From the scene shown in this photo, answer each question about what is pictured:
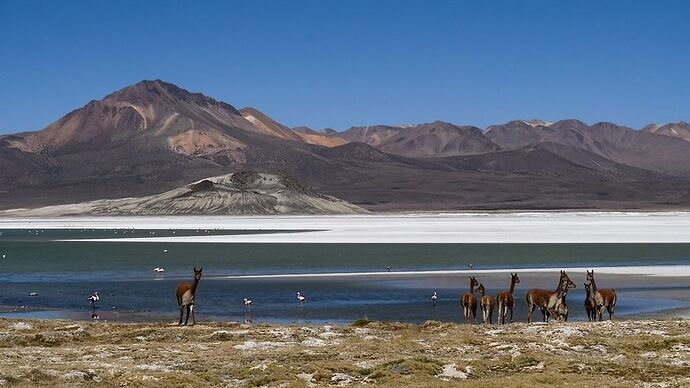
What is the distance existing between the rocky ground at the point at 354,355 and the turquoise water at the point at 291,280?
618 cm

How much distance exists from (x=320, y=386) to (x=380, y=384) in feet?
2.96

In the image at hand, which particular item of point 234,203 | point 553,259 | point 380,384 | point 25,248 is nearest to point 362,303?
point 380,384

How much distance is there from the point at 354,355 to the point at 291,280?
22.7 m

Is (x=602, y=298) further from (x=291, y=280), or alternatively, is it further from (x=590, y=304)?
(x=291, y=280)

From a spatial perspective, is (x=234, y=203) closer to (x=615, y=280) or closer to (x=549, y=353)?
(x=615, y=280)

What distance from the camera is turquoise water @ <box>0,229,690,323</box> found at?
96.6ft

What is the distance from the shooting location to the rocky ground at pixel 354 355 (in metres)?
15.7

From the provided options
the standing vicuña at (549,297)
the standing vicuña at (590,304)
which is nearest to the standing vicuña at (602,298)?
the standing vicuña at (590,304)

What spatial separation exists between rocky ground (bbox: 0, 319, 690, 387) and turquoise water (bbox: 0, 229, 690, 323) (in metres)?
6.18

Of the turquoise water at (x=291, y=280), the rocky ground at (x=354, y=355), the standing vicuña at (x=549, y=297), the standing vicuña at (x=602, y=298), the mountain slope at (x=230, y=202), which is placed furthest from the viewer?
the mountain slope at (x=230, y=202)

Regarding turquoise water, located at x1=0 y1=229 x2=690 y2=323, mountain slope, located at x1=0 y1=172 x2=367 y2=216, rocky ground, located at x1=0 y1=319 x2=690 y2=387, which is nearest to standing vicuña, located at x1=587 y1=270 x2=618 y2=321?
rocky ground, located at x1=0 y1=319 x2=690 y2=387

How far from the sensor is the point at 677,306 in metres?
29.3

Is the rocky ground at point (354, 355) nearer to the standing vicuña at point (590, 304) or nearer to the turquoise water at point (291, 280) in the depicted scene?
the standing vicuña at point (590, 304)

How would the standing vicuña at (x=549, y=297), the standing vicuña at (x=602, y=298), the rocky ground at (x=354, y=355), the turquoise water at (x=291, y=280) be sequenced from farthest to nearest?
the turquoise water at (x=291, y=280)
the standing vicuña at (x=602, y=298)
the standing vicuña at (x=549, y=297)
the rocky ground at (x=354, y=355)
